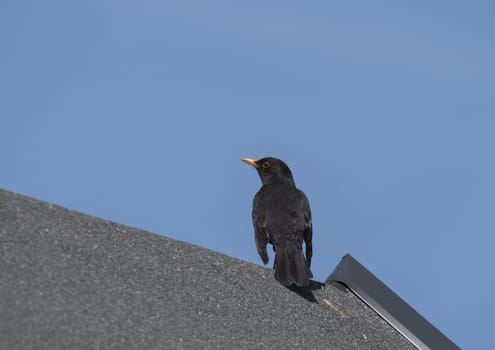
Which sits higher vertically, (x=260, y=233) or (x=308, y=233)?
(x=308, y=233)

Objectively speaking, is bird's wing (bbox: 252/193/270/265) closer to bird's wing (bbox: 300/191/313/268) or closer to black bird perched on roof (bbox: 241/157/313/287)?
black bird perched on roof (bbox: 241/157/313/287)

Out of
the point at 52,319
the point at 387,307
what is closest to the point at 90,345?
the point at 52,319

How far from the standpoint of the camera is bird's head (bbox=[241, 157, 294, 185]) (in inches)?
393

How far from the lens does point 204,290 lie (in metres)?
7.05

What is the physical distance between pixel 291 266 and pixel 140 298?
1.83 m

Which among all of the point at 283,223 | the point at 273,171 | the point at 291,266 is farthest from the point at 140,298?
the point at 273,171

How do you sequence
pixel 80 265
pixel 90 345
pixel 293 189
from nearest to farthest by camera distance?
pixel 90 345 → pixel 80 265 → pixel 293 189

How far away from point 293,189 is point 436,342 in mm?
2203

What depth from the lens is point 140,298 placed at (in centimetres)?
652

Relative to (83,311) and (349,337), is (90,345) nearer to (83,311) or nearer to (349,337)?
(83,311)

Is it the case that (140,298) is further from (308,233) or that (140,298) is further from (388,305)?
(308,233)

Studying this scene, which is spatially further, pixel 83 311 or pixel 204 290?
pixel 204 290

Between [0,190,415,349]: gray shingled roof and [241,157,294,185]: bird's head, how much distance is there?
2.05m

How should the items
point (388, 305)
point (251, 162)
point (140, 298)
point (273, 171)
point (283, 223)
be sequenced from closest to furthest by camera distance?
point (140, 298) → point (388, 305) → point (283, 223) → point (273, 171) → point (251, 162)
